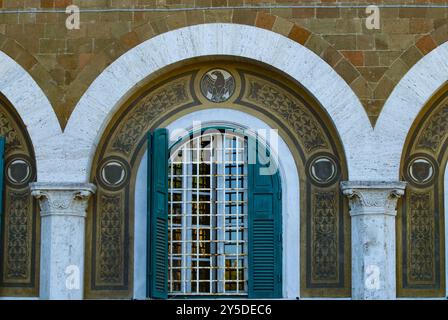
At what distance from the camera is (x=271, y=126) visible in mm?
29109

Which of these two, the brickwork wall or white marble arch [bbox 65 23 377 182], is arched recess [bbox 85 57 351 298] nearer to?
white marble arch [bbox 65 23 377 182]

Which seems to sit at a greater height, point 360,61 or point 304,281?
point 360,61

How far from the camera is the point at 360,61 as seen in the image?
28766mm

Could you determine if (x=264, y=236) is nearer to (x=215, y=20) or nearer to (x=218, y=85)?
(x=218, y=85)

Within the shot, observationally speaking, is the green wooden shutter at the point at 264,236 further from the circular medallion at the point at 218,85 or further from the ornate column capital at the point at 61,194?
the ornate column capital at the point at 61,194

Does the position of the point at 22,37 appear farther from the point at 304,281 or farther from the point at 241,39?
the point at 304,281

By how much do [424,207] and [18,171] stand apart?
5.92 m

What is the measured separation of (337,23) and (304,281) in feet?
12.3

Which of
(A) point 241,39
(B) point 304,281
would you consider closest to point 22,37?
(A) point 241,39

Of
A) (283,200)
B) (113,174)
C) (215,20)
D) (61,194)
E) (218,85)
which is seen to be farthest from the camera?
(218,85)

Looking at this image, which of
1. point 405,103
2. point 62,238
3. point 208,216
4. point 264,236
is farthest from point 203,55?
point 62,238

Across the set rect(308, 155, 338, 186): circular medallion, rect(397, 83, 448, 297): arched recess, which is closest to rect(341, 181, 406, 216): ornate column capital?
rect(397, 83, 448, 297): arched recess
